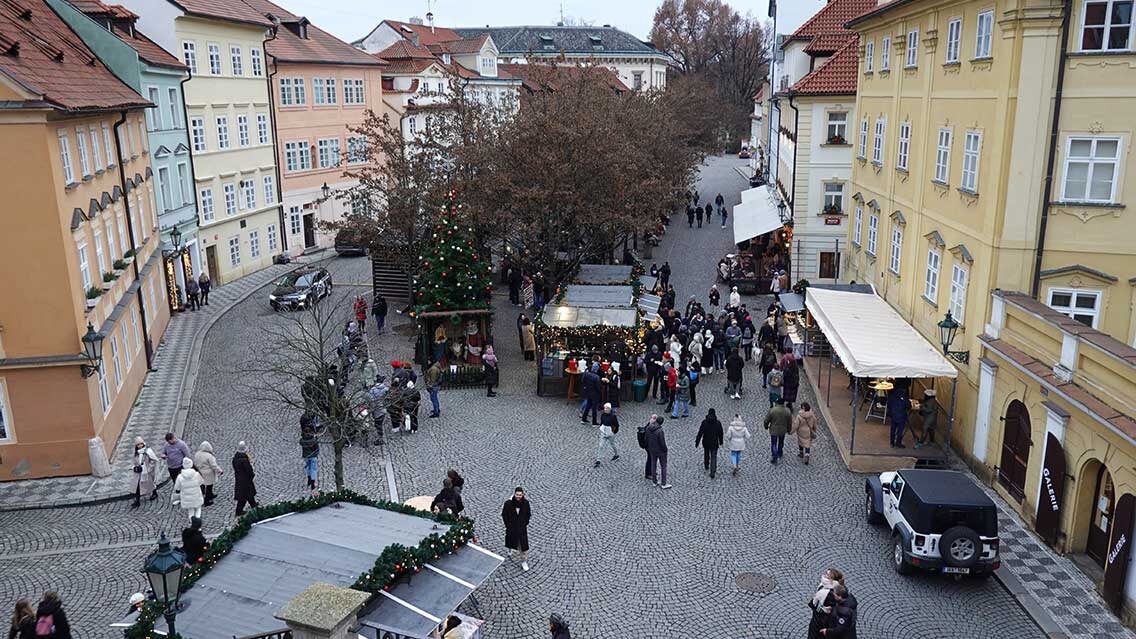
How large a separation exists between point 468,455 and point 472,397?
4.40m

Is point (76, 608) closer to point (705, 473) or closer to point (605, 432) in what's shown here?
point (605, 432)

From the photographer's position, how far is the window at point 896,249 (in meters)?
23.5

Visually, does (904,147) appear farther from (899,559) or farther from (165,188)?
A: (165,188)

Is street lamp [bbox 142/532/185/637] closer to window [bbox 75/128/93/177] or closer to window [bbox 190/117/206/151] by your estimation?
window [bbox 75/128/93/177]

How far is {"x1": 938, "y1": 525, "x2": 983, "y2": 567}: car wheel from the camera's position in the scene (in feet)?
44.2

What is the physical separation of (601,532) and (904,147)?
45.3 ft

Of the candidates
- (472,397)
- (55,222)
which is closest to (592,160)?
(472,397)

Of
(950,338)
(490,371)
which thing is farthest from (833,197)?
(490,371)

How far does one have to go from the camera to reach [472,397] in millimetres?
23859

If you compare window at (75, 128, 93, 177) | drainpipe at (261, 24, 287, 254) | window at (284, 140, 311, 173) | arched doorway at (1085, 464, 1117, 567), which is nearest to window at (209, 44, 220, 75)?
drainpipe at (261, 24, 287, 254)

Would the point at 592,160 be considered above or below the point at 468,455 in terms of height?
above

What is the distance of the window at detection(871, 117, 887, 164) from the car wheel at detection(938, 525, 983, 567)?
14603 millimetres

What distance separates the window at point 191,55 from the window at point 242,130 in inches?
143

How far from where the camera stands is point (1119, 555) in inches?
504
